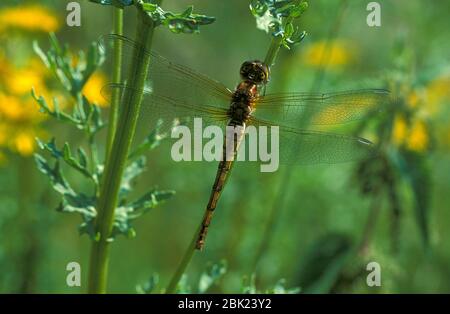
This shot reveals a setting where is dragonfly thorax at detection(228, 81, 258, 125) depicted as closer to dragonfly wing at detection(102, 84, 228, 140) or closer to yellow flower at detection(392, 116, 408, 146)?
dragonfly wing at detection(102, 84, 228, 140)

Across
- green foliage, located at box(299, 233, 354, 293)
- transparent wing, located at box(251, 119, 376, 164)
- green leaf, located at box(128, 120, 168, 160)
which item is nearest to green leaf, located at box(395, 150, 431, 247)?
green foliage, located at box(299, 233, 354, 293)

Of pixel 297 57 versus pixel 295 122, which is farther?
pixel 297 57

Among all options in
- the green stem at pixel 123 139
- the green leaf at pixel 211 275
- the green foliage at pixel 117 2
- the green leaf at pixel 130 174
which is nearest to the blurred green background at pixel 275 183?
the green leaf at pixel 211 275

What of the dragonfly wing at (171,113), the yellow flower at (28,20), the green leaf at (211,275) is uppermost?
the yellow flower at (28,20)

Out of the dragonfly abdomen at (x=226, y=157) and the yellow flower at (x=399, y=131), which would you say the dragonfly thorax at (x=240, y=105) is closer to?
the dragonfly abdomen at (x=226, y=157)

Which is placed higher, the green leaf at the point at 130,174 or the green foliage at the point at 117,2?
the green foliage at the point at 117,2

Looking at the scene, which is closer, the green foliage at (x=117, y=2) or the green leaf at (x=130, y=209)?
the green foliage at (x=117, y=2)

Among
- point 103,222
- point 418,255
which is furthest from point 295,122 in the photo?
point 418,255
